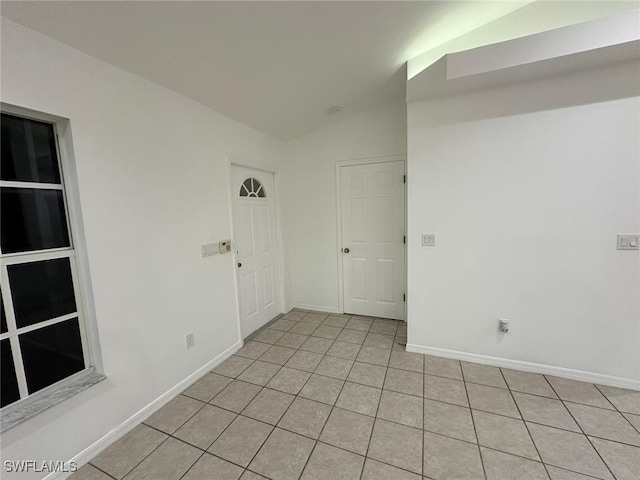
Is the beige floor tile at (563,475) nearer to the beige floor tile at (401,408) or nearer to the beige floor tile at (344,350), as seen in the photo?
the beige floor tile at (401,408)

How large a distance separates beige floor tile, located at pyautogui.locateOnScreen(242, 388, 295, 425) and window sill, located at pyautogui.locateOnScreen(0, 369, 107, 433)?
98 centimetres

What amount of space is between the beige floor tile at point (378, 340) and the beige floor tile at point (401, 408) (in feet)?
2.32

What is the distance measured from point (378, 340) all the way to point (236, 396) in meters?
1.52

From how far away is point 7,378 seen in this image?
131 cm

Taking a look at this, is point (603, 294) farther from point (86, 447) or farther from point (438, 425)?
point (86, 447)

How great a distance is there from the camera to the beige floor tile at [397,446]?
145 cm

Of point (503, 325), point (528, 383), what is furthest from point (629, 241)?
point (528, 383)

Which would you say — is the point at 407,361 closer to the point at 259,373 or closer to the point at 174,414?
the point at 259,373

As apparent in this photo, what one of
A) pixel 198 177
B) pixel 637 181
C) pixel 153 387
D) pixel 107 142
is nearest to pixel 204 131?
pixel 198 177

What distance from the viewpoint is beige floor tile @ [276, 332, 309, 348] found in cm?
281

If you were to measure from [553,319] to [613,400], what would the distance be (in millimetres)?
594

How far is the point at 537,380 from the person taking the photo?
2.11 meters

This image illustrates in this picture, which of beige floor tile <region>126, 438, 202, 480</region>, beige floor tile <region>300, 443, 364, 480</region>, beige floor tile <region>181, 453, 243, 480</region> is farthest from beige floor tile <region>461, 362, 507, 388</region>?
beige floor tile <region>126, 438, 202, 480</region>

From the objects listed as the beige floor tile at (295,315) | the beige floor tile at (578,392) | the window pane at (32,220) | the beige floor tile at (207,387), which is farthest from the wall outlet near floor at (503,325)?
the window pane at (32,220)
